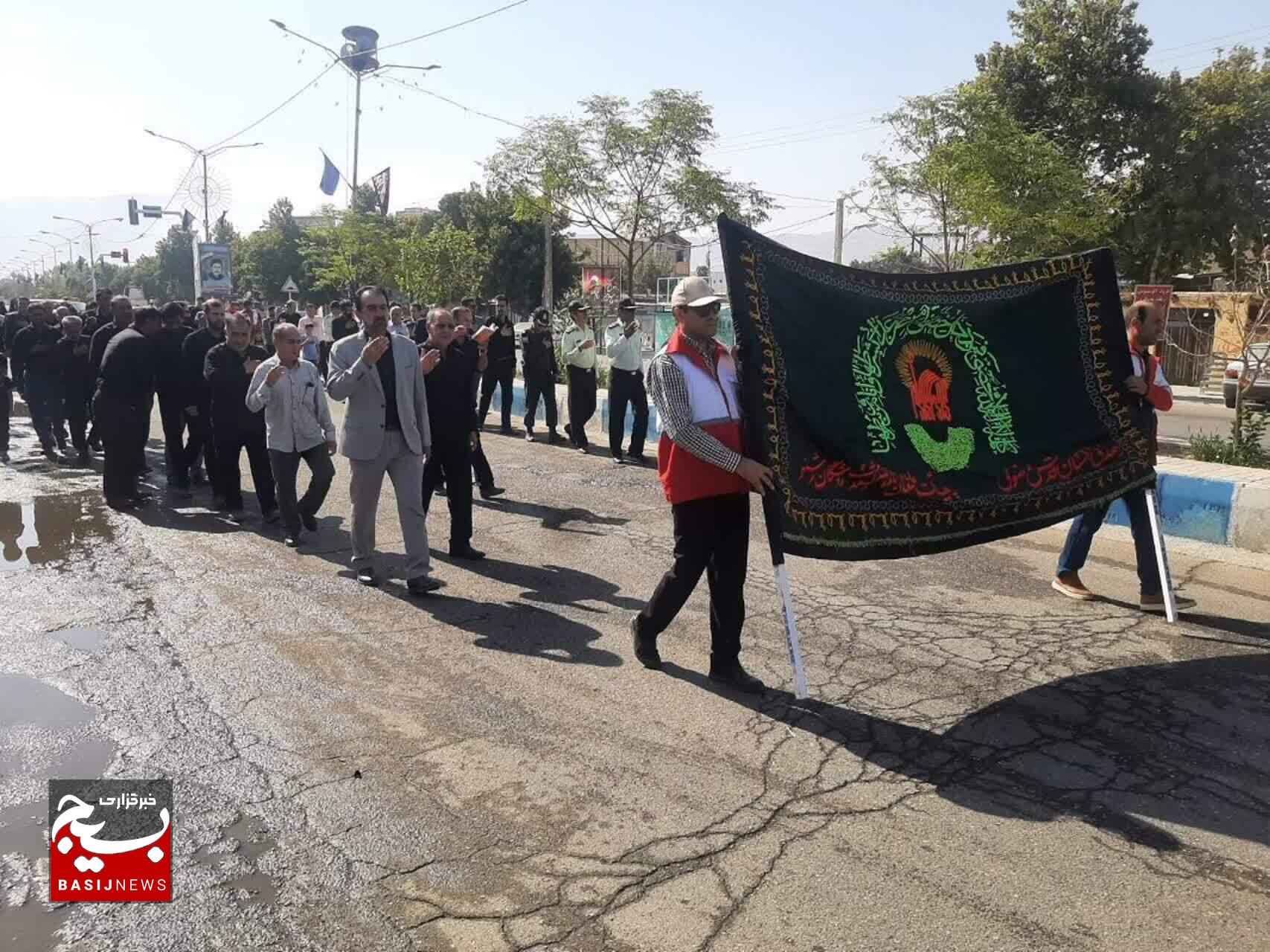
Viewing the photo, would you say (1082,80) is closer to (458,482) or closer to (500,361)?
(500,361)

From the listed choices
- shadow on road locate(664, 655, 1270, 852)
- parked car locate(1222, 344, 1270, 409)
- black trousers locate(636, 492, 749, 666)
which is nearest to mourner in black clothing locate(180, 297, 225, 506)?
black trousers locate(636, 492, 749, 666)

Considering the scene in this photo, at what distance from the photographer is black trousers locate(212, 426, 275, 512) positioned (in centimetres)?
873

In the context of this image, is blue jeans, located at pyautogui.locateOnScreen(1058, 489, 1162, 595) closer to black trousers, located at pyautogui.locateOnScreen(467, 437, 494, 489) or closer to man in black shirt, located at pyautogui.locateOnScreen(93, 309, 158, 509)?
black trousers, located at pyautogui.locateOnScreen(467, 437, 494, 489)

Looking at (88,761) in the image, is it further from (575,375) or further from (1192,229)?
(1192,229)

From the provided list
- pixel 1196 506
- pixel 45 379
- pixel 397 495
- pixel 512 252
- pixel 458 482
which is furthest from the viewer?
pixel 512 252

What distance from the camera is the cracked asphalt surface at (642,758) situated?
10.0 feet

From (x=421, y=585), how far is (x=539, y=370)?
7.27 meters

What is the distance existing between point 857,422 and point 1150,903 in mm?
2489

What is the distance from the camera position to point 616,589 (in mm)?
6605

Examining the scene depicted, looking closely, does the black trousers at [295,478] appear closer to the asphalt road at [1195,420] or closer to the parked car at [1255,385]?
the asphalt road at [1195,420]

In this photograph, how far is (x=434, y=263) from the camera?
30.8 metres

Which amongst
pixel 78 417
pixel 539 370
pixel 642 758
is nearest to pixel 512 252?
pixel 539 370

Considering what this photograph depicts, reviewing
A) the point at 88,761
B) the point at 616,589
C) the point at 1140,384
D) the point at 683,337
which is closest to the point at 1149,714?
the point at 1140,384

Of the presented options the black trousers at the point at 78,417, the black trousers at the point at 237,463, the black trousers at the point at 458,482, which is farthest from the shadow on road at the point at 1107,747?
the black trousers at the point at 78,417
